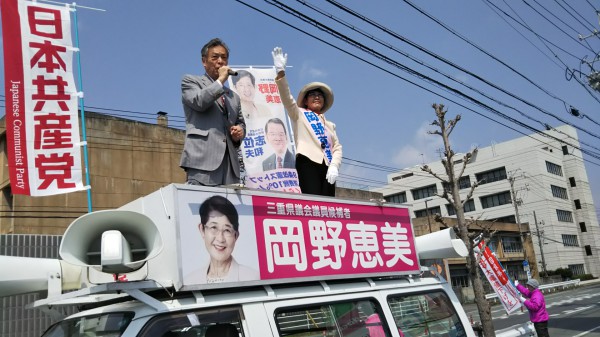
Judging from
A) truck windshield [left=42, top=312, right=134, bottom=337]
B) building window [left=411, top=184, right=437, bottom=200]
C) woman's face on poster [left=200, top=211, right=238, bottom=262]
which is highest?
building window [left=411, top=184, right=437, bottom=200]

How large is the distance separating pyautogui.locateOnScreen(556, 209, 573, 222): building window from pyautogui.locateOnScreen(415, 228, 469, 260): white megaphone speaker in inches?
2599

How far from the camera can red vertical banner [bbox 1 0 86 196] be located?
5.94 metres

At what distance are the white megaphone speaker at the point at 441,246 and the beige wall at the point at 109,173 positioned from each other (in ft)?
69.7

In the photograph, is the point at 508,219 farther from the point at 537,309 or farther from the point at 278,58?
the point at 278,58

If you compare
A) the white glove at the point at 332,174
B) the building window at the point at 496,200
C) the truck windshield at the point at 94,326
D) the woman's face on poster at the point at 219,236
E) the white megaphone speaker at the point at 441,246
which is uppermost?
the building window at the point at 496,200

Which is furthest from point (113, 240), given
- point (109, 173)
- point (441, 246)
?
point (109, 173)

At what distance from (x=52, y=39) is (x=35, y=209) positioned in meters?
18.6

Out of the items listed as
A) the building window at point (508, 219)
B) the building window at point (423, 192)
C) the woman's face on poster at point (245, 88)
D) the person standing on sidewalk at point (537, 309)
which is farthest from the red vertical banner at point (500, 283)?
the building window at point (423, 192)

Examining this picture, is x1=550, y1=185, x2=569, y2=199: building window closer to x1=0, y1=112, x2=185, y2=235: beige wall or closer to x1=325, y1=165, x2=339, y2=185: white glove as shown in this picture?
x1=0, y1=112, x2=185, y2=235: beige wall

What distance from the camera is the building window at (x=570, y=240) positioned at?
61.9m

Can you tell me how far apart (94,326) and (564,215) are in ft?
236

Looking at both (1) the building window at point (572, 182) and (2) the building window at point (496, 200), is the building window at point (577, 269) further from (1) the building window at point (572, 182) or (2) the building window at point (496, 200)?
(2) the building window at point (496, 200)

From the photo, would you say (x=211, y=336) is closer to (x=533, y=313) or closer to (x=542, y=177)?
(x=533, y=313)

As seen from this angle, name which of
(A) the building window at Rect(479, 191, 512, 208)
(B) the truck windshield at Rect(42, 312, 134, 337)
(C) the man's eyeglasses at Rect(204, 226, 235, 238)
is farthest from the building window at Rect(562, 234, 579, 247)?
(B) the truck windshield at Rect(42, 312, 134, 337)
